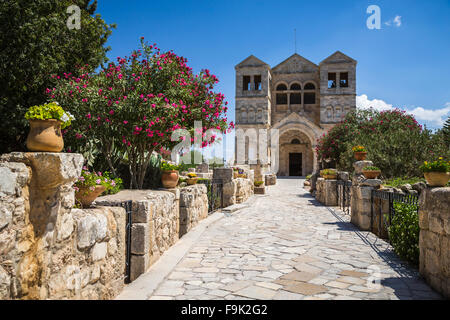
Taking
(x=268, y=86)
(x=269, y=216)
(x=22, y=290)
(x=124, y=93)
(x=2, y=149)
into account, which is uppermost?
(x=268, y=86)

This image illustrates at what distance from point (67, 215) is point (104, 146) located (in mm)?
6947

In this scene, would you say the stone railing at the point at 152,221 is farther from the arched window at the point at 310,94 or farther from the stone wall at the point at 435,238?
the arched window at the point at 310,94

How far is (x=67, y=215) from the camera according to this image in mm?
2666

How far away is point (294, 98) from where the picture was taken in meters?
39.1

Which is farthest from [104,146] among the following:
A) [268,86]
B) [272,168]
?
[268,86]

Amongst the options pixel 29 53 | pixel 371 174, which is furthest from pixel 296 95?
pixel 29 53

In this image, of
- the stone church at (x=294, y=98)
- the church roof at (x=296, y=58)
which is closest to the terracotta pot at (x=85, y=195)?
the stone church at (x=294, y=98)

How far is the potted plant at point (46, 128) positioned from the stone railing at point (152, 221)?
1637 mm

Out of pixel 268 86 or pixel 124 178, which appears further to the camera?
pixel 268 86

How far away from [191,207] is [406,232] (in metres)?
4.17

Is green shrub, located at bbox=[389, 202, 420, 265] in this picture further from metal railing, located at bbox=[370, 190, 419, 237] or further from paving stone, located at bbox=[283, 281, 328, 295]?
paving stone, located at bbox=[283, 281, 328, 295]

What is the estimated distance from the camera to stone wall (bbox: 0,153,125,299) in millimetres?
2061
